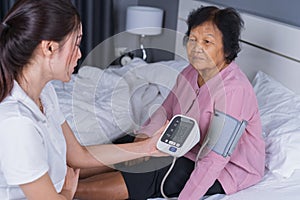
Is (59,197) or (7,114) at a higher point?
(7,114)

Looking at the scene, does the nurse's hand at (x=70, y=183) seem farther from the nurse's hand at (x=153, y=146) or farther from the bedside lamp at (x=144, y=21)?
the bedside lamp at (x=144, y=21)

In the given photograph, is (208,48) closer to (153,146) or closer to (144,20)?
(153,146)

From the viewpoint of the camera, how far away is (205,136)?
1.41 metres

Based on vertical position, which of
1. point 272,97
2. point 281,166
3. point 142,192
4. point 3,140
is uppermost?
point 3,140

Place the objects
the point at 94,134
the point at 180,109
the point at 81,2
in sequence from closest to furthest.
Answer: the point at 180,109
the point at 94,134
the point at 81,2

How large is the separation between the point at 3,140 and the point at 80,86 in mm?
1329

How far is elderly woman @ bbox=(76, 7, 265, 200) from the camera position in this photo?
1359mm

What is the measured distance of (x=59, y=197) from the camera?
0.98 metres

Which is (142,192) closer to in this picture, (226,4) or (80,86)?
(80,86)

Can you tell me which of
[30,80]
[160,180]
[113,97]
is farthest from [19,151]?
[113,97]

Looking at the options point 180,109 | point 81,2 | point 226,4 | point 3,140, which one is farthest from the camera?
point 81,2

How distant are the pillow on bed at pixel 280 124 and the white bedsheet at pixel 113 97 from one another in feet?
1.54

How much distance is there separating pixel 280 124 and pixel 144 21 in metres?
1.59

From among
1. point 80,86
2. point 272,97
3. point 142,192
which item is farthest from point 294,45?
point 80,86
